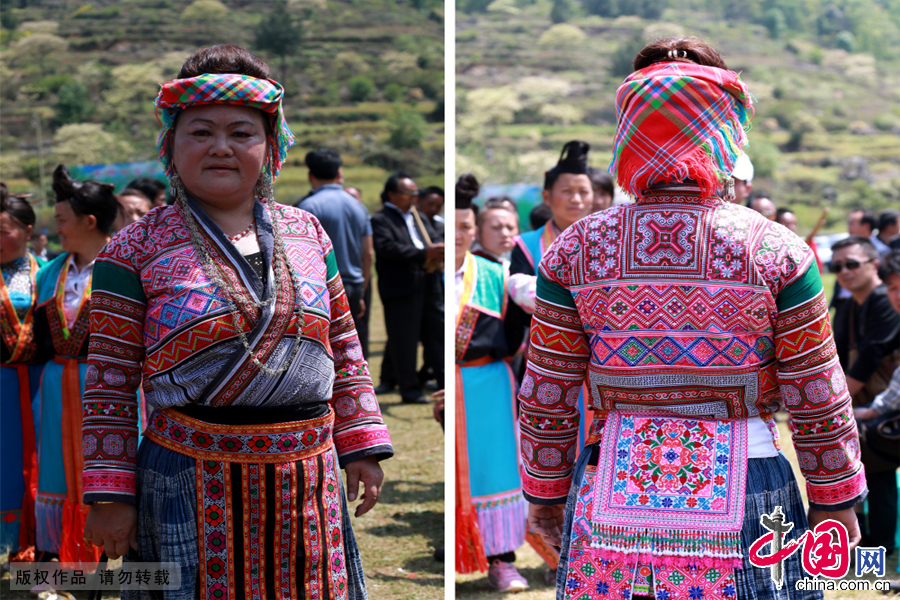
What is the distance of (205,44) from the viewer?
20297 millimetres

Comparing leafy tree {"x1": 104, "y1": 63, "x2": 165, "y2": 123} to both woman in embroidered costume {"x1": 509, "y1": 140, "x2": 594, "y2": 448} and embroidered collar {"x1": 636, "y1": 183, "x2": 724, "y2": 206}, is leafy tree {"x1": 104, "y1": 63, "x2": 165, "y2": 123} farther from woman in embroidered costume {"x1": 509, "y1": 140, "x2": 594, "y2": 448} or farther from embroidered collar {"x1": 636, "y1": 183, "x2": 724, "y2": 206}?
embroidered collar {"x1": 636, "y1": 183, "x2": 724, "y2": 206}

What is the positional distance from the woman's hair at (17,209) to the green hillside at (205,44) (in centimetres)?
1202

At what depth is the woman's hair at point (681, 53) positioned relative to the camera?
84.4 inches

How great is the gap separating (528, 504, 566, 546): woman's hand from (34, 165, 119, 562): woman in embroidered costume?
2.46m

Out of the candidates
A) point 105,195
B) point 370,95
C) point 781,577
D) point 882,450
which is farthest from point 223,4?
point 781,577

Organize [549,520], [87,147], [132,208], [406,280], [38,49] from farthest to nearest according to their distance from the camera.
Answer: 1. [38,49]
2. [87,147]
3. [406,280]
4. [132,208]
5. [549,520]

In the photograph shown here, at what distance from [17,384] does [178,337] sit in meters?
2.71

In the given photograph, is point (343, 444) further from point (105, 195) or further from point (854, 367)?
point (854, 367)

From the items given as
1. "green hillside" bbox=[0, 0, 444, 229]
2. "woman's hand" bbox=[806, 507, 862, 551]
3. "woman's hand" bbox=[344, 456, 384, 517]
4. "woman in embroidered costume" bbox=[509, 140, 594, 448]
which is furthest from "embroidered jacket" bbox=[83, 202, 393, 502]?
"green hillside" bbox=[0, 0, 444, 229]

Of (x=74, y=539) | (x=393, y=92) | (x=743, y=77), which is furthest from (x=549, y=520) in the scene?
(x=743, y=77)

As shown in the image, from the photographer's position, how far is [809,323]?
79.5 inches

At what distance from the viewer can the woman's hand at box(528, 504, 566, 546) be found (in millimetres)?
2314

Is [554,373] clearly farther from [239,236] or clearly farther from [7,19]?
[7,19]

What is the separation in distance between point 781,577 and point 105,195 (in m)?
3.26
